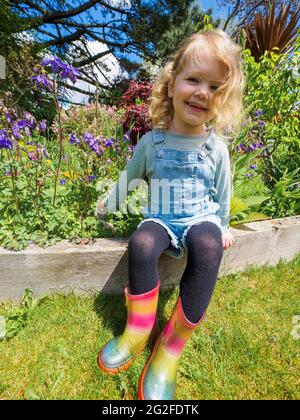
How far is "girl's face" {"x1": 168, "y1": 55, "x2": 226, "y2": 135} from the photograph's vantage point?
117cm

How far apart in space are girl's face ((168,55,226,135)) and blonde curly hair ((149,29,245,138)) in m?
0.02

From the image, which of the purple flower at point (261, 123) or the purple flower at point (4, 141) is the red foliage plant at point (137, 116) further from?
A: the purple flower at point (4, 141)

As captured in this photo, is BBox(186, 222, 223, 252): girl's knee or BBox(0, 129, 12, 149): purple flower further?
BBox(0, 129, 12, 149): purple flower

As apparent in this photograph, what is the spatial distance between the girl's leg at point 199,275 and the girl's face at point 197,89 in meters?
0.53

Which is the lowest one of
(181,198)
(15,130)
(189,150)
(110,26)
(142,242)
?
(142,242)

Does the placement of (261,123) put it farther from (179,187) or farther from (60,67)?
(60,67)

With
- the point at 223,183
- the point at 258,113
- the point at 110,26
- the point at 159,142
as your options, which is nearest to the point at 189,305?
the point at 223,183

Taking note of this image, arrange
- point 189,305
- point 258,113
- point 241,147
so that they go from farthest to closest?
point 241,147 < point 258,113 < point 189,305

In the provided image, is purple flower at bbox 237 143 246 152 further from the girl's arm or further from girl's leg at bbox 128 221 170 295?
girl's leg at bbox 128 221 170 295

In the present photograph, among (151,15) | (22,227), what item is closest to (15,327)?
(22,227)

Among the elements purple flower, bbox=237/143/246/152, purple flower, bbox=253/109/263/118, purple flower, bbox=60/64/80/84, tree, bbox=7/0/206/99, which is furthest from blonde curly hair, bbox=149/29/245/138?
tree, bbox=7/0/206/99

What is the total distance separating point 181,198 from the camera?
133 centimetres

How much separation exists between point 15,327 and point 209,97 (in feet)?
4.45

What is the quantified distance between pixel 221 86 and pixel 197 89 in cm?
11
